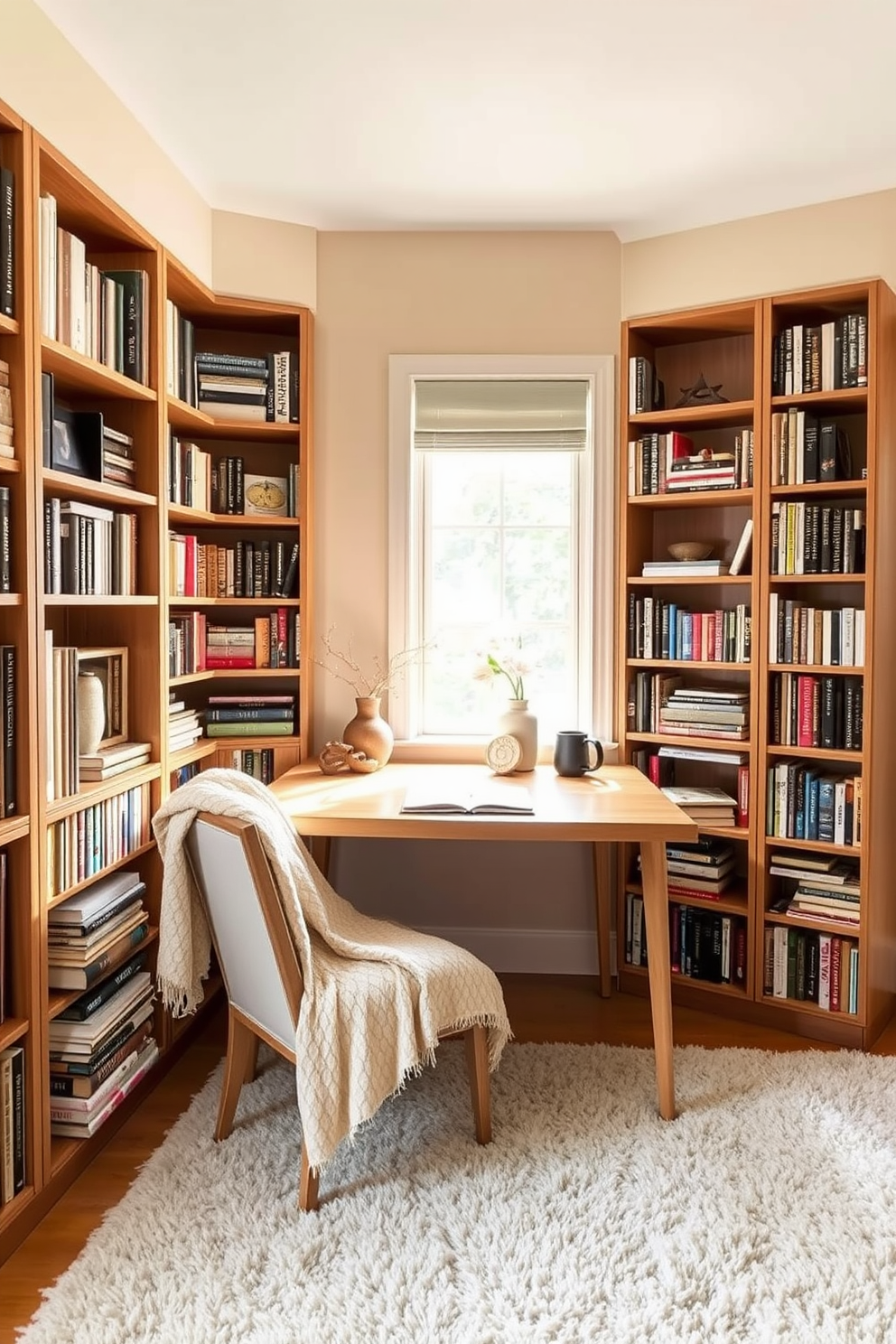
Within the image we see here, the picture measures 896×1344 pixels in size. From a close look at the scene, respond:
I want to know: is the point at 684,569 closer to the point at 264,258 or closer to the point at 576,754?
the point at 576,754

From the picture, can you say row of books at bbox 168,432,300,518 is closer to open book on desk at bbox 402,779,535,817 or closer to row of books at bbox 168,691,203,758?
row of books at bbox 168,691,203,758

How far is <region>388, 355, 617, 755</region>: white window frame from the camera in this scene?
10.8 ft

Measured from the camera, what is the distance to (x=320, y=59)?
2.26 m

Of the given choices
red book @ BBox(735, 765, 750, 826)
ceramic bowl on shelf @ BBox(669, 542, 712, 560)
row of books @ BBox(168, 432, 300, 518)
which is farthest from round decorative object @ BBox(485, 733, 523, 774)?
row of books @ BBox(168, 432, 300, 518)

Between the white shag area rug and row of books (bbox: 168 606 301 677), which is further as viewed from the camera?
row of books (bbox: 168 606 301 677)

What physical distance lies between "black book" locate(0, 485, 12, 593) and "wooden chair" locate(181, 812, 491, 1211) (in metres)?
0.62

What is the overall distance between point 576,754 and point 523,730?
0.19m

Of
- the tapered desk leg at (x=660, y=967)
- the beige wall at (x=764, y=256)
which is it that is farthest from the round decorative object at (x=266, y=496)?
the tapered desk leg at (x=660, y=967)

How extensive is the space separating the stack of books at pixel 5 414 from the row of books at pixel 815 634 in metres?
2.15

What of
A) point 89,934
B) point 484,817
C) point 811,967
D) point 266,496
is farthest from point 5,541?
point 811,967

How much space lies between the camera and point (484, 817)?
2.52 metres

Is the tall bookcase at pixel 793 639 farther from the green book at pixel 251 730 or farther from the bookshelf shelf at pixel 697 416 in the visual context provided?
the green book at pixel 251 730

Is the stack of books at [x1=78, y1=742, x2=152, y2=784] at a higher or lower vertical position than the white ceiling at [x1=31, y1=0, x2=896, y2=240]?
lower

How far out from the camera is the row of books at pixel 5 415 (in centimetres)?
191
